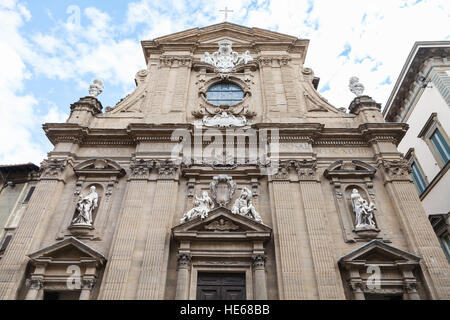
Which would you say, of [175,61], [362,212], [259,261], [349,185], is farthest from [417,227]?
[175,61]

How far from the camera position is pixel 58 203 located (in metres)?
12.5

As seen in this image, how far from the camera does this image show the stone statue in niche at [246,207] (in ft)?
38.4

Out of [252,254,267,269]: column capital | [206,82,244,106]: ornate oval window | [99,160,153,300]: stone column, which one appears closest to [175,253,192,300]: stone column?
[99,160,153,300]: stone column

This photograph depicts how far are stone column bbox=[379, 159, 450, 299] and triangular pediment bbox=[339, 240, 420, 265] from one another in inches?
19.9

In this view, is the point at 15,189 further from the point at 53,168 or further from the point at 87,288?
the point at 87,288

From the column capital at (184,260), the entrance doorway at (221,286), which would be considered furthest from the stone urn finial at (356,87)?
the column capital at (184,260)

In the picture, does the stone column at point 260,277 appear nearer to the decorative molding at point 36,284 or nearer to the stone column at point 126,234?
the stone column at point 126,234

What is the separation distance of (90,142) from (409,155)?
16.7m

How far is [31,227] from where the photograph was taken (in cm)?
1138

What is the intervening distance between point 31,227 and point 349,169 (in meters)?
11.6

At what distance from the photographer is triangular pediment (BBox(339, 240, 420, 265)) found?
10.4 m

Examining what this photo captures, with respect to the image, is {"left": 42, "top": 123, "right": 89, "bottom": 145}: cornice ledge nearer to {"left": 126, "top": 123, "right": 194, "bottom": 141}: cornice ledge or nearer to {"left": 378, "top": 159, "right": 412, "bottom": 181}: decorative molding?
{"left": 126, "top": 123, "right": 194, "bottom": 141}: cornice ledge

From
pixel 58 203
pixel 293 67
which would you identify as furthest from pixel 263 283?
pixel 293 67
